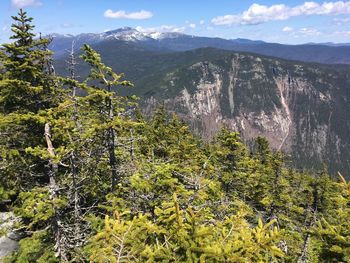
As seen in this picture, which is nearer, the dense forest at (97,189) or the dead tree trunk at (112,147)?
the dense forest at (97,189)

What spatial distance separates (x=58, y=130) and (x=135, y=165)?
14.1 ft

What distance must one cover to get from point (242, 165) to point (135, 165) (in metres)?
17.7

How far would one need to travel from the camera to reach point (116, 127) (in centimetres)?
1591

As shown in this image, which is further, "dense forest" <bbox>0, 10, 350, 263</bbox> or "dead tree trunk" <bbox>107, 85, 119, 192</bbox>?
"dead tree trunk" <bbox>107, 85, 119, 192</bbox>

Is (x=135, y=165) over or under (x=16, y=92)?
under

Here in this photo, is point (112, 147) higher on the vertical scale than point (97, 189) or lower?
higher

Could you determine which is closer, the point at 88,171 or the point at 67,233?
the point at 67,233

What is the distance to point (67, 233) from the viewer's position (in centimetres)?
1666

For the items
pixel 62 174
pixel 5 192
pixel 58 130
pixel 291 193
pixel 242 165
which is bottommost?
pixel 291 193

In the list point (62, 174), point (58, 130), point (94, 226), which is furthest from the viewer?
point (62, 174)

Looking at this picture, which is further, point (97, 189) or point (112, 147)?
point (97, 189)

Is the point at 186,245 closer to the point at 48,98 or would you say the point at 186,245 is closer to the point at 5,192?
the point at 48,98

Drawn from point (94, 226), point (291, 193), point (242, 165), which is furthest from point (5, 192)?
point (291, 193)

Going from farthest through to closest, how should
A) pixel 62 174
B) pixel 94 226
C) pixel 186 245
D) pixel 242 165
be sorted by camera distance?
pixel 242 165
pixel 62 174
pixel 94 226
pixel 186 245
